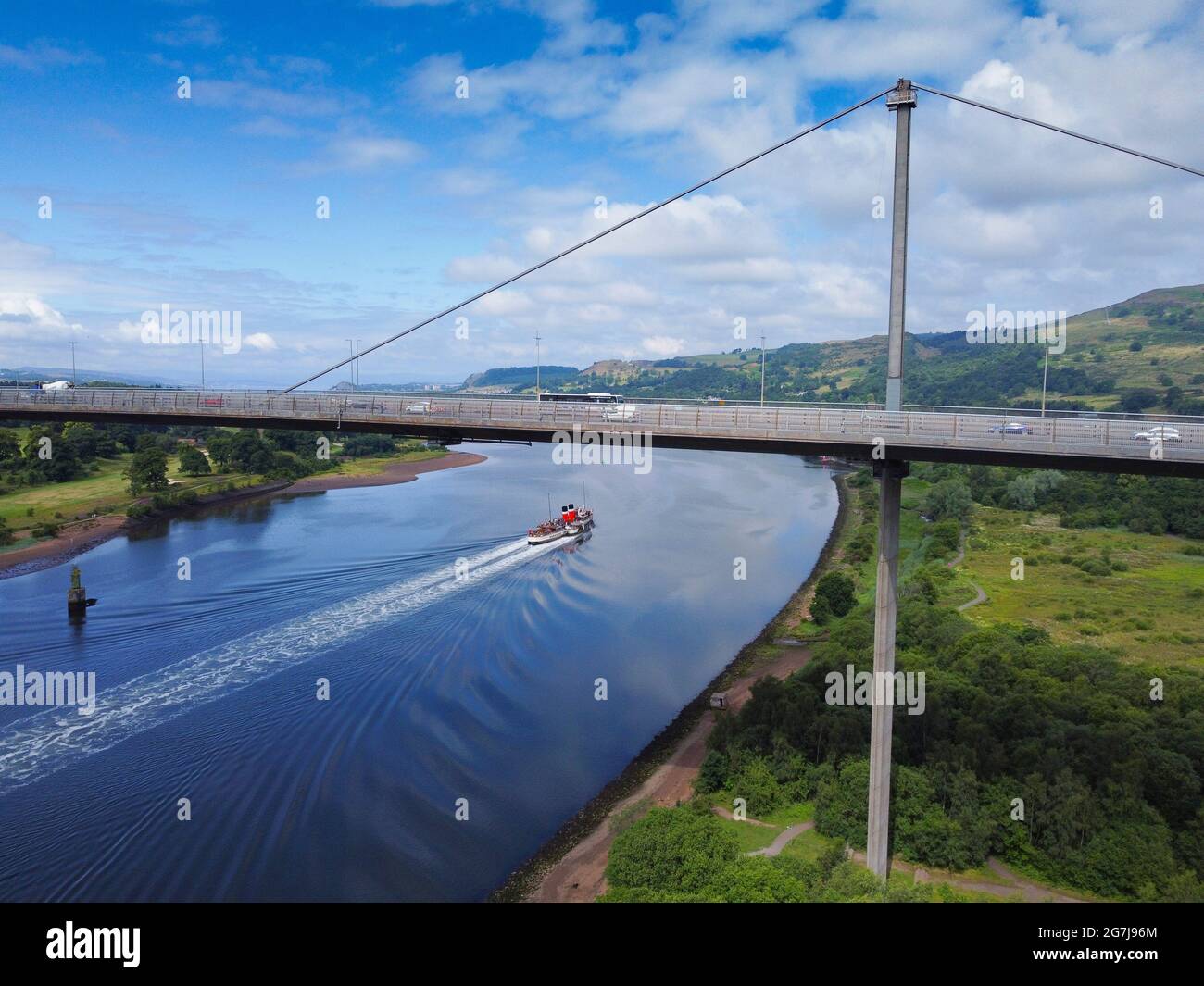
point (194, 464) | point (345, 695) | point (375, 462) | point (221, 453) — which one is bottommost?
point (345, 695)

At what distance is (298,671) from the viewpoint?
26344 mm

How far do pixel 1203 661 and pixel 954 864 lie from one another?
18597mm

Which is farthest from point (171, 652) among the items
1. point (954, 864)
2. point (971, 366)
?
point (971, 366)

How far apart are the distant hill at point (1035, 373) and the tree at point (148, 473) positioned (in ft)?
147

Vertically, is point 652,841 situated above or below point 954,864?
above

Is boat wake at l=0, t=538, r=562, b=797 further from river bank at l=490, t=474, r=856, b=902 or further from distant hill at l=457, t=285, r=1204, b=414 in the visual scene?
distant hill at l=457, t=285, r=1204, b=414

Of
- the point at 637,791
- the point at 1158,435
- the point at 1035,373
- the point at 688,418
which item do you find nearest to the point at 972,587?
the point at 637,791

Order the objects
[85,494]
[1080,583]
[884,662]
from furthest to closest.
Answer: [85,494] → [1080,583] → [884,662]

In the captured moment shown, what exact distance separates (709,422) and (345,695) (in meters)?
15.7

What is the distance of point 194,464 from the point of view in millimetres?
63938

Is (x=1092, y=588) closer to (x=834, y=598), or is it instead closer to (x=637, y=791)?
(x=834, y=598)

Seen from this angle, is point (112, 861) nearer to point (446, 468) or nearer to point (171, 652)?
point (171, 652)

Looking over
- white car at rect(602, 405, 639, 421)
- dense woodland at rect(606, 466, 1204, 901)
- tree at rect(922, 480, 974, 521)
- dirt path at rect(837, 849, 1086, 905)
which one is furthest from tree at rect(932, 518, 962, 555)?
white car at rect(602, 405, 639, 421)
